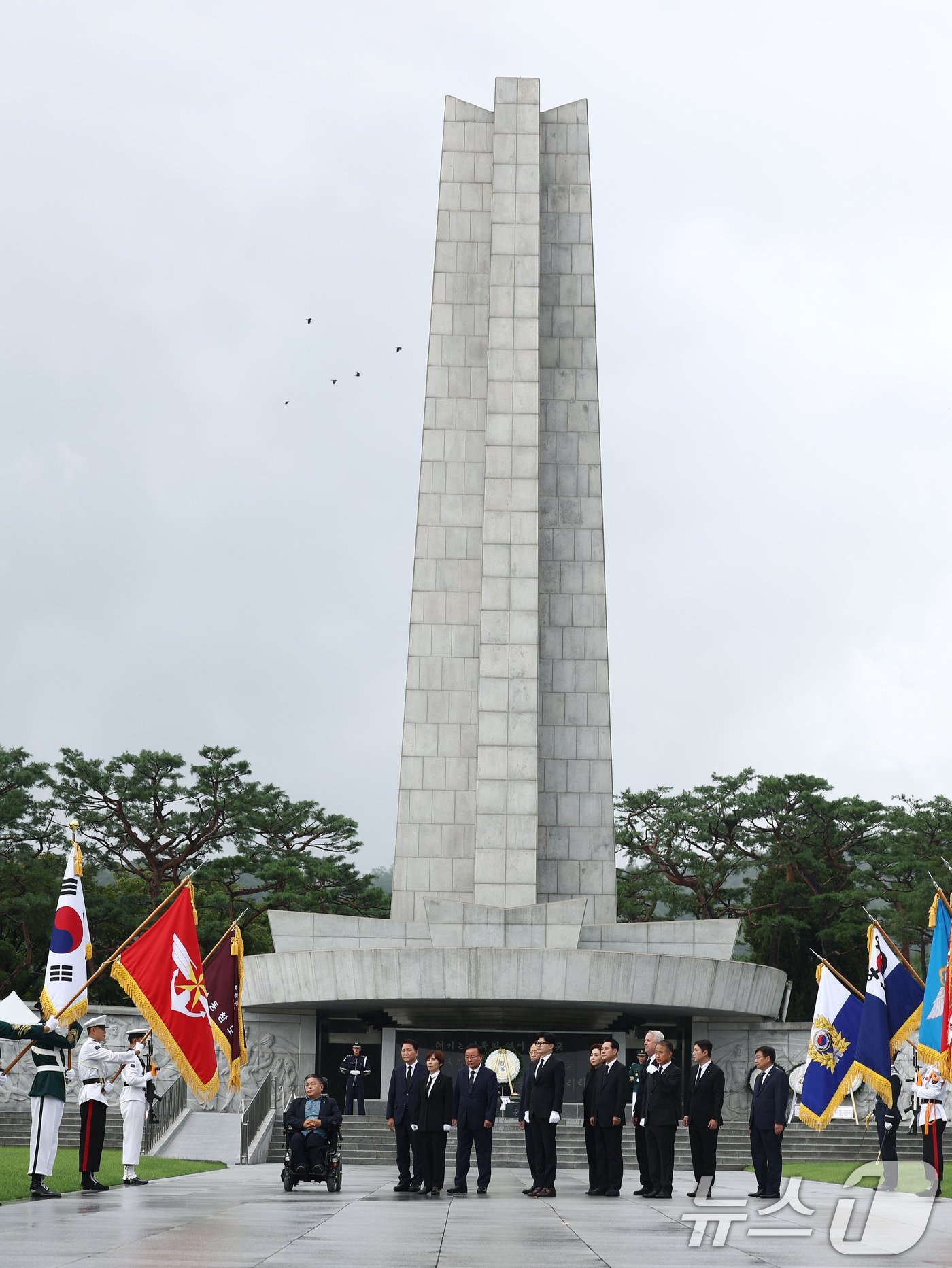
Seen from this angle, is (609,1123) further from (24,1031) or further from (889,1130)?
(24,1031)

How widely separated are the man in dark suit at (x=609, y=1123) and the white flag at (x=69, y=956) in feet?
16.0

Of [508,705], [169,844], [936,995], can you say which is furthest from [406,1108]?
[169,844]

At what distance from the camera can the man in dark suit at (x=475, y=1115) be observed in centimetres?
1420

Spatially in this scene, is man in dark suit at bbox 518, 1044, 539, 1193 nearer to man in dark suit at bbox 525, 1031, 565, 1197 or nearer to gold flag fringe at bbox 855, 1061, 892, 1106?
man in dark suit at bbox 525, 1031, 565, 1197

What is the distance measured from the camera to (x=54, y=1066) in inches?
504

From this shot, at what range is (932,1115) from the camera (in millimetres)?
15703

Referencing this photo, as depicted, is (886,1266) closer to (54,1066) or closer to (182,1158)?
(54,1066)

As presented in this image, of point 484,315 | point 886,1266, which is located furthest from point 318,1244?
point 484,315

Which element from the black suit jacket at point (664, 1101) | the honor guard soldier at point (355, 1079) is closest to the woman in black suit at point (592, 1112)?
the black suit jacket at point (664, 1101)

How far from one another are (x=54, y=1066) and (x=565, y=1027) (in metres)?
19.4

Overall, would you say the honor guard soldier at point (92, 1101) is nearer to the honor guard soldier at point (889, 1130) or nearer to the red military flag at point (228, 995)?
the red military flag at point (228, 995)

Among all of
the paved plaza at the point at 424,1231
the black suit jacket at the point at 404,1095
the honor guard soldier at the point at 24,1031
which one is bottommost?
the paved plaza at the point at 424,1231

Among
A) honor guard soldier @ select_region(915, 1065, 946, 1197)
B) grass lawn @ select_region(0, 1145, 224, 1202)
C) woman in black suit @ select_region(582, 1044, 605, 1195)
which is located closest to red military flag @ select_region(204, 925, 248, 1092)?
grass lawn @ select_region(0, 1145, 224, 1202)

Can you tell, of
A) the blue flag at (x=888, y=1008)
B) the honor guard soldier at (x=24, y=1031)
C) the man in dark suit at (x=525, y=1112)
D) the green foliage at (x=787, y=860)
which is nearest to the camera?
the honor guard soldier at (x=24, y=1031)
